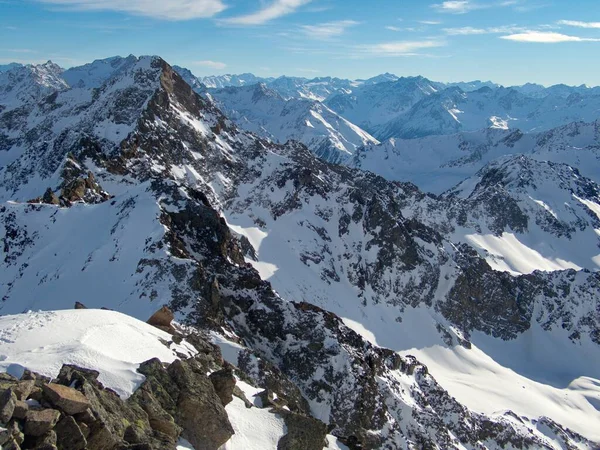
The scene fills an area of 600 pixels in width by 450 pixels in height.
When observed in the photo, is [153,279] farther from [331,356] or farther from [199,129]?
[199,129]

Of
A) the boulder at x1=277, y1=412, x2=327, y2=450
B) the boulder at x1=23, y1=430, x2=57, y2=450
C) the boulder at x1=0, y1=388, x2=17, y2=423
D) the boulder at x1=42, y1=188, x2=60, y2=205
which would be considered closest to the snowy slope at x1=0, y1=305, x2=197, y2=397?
the boulder at x1=0, y1=388, x2=17, y2=423

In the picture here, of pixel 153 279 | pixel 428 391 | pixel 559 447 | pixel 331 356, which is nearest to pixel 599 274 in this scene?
pixel 559 447

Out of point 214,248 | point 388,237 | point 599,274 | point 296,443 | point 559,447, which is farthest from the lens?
point 599,274

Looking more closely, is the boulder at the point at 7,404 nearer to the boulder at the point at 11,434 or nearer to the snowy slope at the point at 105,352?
the boulder at the point at 11,434

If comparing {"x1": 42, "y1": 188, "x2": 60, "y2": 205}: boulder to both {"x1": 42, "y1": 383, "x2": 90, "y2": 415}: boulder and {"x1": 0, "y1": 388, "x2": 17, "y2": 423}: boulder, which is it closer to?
{"x1": 42, "y1": 383, "x2": 90, "y2": 415}: boulder

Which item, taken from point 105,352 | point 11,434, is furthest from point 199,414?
point 11,434
